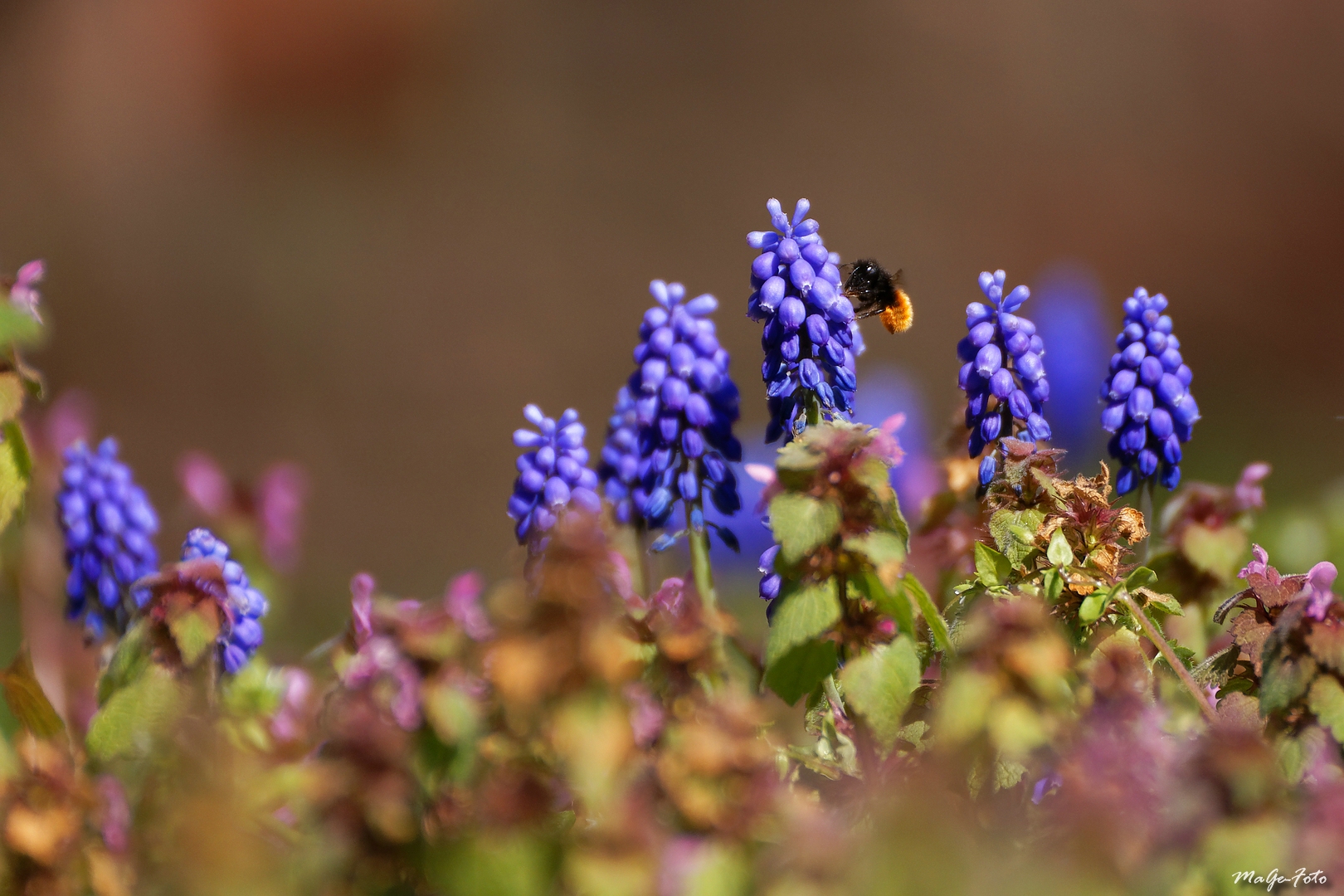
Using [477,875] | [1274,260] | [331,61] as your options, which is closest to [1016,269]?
[1274,260]

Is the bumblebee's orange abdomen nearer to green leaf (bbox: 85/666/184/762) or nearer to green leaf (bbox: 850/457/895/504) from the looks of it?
green leaf (bbox: 850/457/895/504)

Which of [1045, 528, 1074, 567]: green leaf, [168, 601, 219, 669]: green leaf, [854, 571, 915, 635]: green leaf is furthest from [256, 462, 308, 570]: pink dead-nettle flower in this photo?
[1045, 528, 1074, 567]: green leaf

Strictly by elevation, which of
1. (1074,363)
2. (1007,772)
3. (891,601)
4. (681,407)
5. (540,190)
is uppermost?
(540,190)

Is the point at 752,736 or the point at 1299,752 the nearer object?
the point at 752,736

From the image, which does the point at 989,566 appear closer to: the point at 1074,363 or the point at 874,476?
the point at 874,476

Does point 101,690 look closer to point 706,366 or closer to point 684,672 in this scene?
point 684,672

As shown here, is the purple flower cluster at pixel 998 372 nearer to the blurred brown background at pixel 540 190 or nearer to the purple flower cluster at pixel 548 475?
the purple flower cluster at pixel 548 475

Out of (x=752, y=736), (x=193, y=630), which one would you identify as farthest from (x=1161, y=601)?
(x=193, y=630)

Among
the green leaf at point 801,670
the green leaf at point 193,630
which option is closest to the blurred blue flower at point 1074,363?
the green leaf at point 801,670
